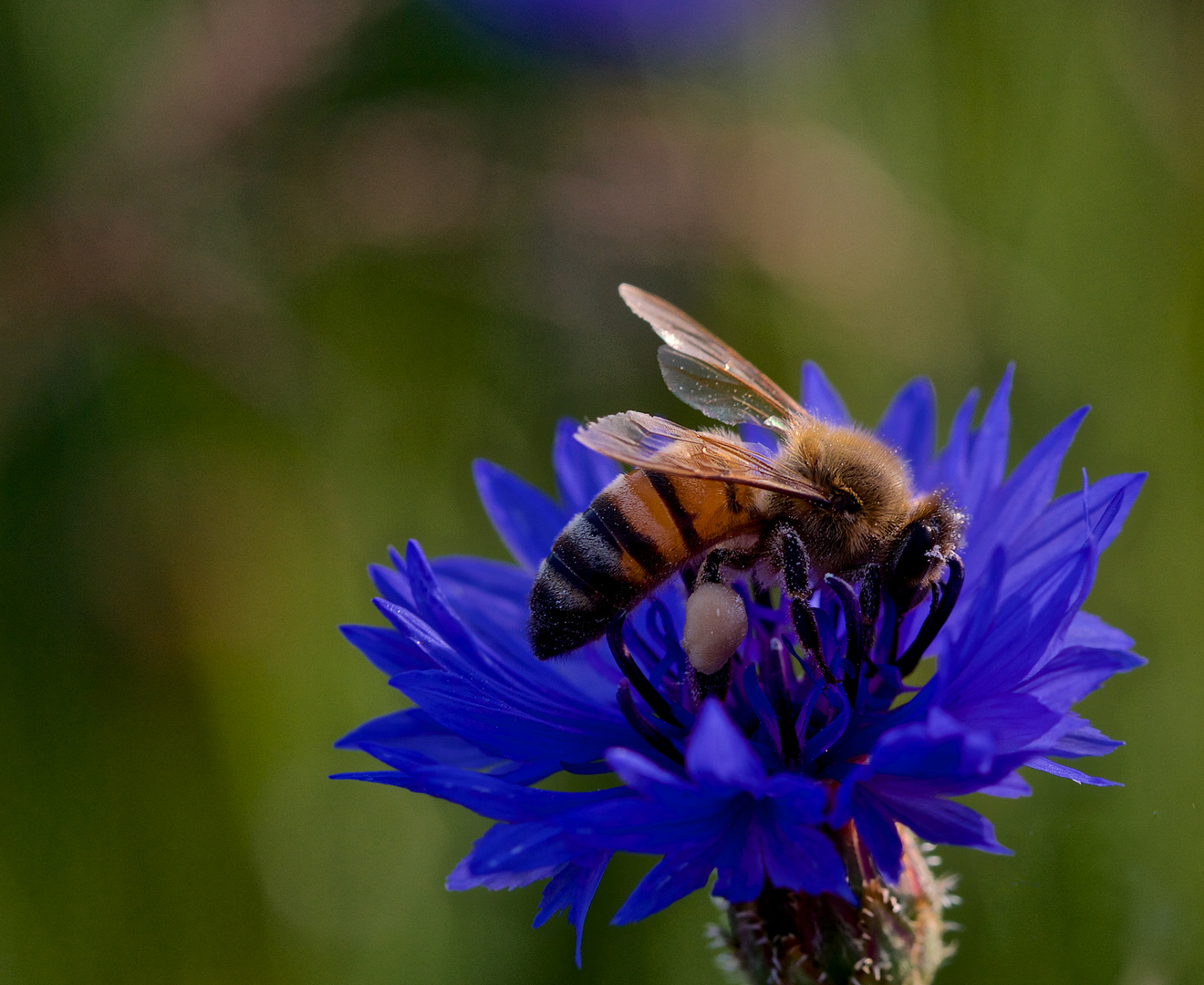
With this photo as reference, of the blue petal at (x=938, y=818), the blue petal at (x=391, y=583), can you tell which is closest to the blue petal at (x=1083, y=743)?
the blue petal at (x=938, y=818)

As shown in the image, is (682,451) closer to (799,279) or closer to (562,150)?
(799,279)

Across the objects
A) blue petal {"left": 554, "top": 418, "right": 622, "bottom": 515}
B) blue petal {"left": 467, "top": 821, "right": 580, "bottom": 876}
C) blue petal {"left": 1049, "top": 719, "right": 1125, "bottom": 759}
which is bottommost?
blue petal {"left": 1049, "top": 719, "right": 1125, "bottom": 759}

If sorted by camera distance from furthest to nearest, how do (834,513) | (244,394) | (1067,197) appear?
(1067,197) < (244,394) < (834,513)

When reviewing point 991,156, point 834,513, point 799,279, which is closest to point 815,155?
point 799,279

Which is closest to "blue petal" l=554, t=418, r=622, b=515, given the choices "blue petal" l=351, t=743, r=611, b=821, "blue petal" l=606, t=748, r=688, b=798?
"blue petal" l=351, t=743, r=611, b=821

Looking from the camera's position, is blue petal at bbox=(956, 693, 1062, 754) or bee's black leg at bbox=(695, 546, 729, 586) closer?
blue petal at bbox=(956, 693, 1062, 754)

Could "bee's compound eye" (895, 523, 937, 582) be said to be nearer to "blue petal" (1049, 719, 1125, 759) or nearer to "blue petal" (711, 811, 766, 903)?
"blue petal" (1049, 719, 1125, 759)
